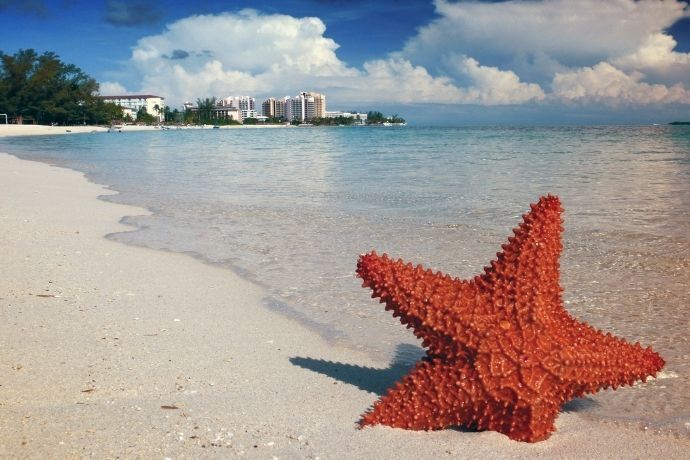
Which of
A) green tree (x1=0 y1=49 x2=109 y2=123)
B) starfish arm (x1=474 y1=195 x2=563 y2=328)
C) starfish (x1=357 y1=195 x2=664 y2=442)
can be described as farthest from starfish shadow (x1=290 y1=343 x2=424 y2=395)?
green tree (x1=0 y1=49 x2=109 y2=123)

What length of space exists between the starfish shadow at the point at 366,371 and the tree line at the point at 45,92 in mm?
133832

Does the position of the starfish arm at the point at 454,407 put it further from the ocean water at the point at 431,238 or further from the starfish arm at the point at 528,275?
the ocean water at the point at 431,238

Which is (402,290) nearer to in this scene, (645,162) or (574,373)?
(574,373)

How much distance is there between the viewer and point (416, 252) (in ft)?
26.4

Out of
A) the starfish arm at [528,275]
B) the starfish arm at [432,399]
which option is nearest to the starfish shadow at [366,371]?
the starfish arm at [432,399]

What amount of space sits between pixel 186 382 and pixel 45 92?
5419 inches

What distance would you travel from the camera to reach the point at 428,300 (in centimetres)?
323

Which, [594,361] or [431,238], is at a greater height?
[594,361]

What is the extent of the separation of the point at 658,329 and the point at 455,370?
283cm

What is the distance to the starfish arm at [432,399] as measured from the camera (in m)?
3.19

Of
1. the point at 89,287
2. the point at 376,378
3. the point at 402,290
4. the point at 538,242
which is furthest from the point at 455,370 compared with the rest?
the point at 89,287

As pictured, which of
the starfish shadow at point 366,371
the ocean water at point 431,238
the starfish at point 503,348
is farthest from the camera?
the ocean water at point 431,238

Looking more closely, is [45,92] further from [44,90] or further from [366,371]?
[366,371]

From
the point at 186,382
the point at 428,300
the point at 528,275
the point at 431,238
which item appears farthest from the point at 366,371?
the point at 431,238
